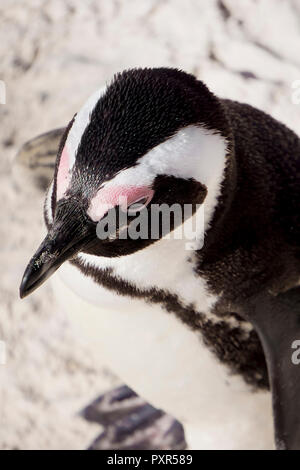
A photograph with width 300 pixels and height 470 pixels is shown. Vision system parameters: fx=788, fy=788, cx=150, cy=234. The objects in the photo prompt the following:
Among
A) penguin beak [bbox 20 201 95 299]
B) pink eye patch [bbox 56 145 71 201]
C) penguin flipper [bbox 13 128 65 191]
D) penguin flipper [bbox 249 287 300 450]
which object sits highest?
penguin flipper [bbox 13 128 65 191]

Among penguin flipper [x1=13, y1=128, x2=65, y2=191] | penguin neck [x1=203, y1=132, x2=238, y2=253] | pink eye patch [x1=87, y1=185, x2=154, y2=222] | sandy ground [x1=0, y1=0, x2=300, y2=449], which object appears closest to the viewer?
pink eye patch [x1=87, y1=185, x2=154, y2=222]

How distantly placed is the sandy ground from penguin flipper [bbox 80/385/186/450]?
0.11 feet

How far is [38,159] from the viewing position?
1982mm

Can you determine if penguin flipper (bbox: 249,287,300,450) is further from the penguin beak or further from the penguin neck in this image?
the penguin beak

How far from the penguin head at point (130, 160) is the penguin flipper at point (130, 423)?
90 cm

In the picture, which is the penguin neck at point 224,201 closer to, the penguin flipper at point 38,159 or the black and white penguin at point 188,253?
the black and white penguin at point 188,253

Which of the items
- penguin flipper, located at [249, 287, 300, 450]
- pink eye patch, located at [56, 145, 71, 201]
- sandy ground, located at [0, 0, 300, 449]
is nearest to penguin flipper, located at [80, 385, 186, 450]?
sandy ground, located at [0, 0, 300, 449]

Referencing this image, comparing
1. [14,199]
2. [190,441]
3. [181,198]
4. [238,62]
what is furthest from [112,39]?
[181,198]

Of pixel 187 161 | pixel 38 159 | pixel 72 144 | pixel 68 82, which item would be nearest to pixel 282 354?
pixel 187 161

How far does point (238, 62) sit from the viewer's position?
242 centimetres

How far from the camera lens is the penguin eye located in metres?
1.12

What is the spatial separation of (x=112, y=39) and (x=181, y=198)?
1.54 metres
